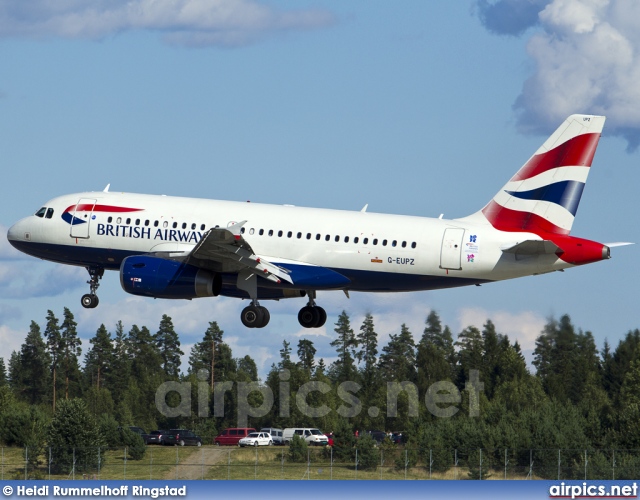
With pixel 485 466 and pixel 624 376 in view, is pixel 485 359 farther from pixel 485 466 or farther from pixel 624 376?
pixel 485 466

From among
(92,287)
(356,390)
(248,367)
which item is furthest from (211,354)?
(92,287)

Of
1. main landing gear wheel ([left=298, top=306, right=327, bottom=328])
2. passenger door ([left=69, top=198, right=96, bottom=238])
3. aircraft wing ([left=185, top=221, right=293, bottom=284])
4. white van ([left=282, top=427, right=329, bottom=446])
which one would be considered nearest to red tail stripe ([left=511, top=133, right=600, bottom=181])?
aircraft wing ([left=185, top=221, right=293, bottom=284])

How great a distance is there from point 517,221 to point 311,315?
41.6 feet

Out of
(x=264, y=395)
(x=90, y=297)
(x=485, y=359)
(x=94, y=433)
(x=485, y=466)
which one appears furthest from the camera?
(x=264, y=395)

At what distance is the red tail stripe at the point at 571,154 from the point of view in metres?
61.3

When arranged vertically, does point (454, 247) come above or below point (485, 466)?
above

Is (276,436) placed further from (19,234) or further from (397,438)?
(19,234)

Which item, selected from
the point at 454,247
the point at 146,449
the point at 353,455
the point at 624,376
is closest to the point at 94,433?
the point at 146,449

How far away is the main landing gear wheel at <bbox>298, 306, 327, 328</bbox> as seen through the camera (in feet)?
222

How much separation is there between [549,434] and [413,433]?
16450mm

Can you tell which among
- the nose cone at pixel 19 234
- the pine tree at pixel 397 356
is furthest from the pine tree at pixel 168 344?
the nose cone at pixel 19 234

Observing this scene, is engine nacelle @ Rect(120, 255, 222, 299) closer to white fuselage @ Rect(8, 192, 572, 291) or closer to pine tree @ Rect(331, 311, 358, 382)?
white fuselage @ Rect(8, 192, 572, 291)

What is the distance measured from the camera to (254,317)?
6462 centimetres

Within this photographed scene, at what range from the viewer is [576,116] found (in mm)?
61781
